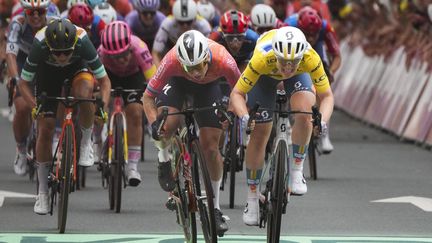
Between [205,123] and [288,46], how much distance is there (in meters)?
1.33

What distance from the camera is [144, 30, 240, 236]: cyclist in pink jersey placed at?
13.8 meters

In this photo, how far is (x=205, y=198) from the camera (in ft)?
43.5

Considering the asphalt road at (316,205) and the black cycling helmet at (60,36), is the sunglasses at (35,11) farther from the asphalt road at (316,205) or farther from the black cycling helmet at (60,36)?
the black cycling helmet at (60,36)

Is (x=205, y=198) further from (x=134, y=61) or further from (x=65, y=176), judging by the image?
(x=134, y=61)

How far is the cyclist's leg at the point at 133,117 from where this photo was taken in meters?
17.4

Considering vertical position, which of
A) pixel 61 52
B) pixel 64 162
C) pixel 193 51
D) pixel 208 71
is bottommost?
pixel 64 162

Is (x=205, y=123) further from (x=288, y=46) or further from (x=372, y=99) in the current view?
(x=372, y=99)

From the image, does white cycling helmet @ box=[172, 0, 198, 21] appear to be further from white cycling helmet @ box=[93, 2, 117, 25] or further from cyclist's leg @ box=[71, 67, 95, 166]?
cyclist's leg @ box=[71, 67, 95, 166]

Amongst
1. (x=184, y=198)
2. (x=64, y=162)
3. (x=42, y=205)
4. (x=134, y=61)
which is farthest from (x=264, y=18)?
(x=184, y=198)

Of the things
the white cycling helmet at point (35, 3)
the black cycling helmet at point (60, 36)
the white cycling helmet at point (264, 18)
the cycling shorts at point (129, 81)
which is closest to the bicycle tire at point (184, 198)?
the black cycling helmet at point (60, 36)

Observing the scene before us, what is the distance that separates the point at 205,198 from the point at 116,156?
333 centimetres

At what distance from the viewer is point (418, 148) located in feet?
77.5

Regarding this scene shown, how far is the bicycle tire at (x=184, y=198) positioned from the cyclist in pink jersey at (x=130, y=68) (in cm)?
319

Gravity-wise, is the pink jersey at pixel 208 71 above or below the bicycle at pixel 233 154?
above
